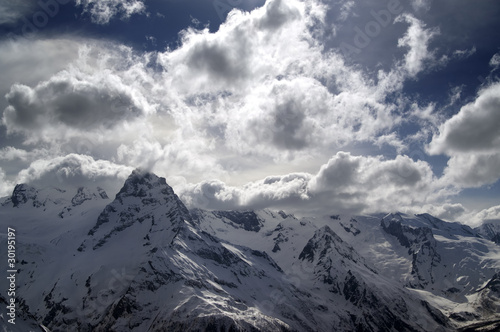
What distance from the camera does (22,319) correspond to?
7950 cm

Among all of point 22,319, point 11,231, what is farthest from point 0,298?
point 11,231

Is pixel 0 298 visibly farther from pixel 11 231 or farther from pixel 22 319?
pixel 11 231

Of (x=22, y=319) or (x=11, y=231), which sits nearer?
(x=22, y=319)

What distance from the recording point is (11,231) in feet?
292

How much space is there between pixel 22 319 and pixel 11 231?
22400mm

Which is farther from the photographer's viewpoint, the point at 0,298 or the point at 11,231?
the point at 11,231

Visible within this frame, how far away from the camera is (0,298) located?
79.2m

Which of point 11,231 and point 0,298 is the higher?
point 11,231

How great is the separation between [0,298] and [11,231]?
17.0m

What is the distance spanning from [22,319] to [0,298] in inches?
270
